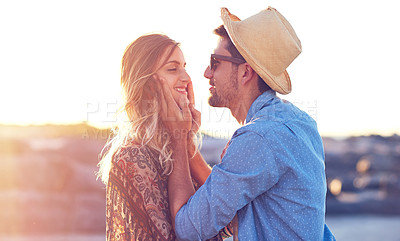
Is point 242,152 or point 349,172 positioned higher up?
point 242,152

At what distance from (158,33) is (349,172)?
13.5m

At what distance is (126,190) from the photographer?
3162mm

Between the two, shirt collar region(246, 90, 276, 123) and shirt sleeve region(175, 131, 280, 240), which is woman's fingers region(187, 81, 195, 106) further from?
shirt sleeve region(175, 131, 280, 240)

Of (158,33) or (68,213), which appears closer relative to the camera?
(158,33)

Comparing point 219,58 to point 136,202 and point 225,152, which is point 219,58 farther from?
point 136,202

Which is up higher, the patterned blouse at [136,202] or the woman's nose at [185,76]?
the woman's nose at [185,76]

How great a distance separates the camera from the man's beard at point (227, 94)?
348 centimetres

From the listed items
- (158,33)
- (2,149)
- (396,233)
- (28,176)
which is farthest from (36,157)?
(158,33)

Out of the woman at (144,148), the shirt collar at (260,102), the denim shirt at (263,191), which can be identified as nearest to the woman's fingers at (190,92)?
the woman at (144,148)

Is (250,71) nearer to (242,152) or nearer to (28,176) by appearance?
(242,152)

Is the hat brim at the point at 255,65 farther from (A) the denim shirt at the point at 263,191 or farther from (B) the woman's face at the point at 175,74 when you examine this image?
(B) the woman's face at the point at 175,74

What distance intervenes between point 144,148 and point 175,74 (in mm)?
609

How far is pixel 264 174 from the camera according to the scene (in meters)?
2.87

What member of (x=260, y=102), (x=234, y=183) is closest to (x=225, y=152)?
(x=234, y=183)
